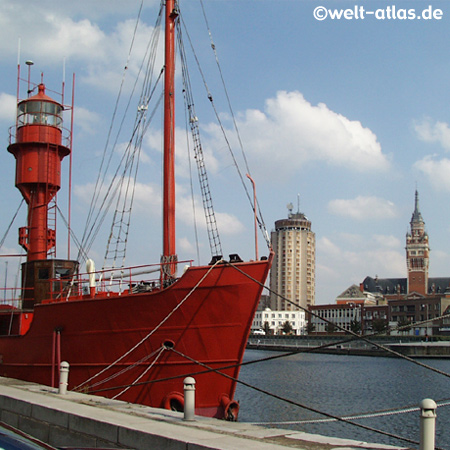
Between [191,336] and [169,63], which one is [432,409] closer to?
[191,336]

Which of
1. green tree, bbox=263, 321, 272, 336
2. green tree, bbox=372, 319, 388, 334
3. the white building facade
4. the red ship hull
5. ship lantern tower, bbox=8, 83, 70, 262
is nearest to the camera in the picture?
the red ship hull

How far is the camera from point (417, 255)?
535ft

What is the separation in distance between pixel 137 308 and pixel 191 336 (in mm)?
1554

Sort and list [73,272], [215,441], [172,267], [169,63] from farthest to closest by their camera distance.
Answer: [73,272]
[169,63]
[172,267]
[215,441]

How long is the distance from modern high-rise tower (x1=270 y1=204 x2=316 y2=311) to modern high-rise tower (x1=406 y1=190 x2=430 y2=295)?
93.1ft

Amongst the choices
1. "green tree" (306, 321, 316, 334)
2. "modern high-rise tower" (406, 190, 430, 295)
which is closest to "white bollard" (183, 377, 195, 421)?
"green tree" (306, 321, 316, 334)

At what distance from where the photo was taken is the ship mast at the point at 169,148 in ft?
53.0

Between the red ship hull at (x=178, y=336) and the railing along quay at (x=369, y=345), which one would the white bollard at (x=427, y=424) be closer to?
the red ship hull at (x=178, y=336)

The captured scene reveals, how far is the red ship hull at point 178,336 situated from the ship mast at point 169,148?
155 cm

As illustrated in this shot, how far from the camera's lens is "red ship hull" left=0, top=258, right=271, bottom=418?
45.8 ft

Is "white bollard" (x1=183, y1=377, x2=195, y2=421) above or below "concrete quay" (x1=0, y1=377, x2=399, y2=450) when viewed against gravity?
above

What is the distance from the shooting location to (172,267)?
15828 millimetres

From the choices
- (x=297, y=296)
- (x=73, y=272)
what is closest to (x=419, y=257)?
(x=297, y=296)

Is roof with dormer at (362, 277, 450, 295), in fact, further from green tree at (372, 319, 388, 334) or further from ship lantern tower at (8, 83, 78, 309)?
ship lantern tower at (8, 83, 78, 309)
